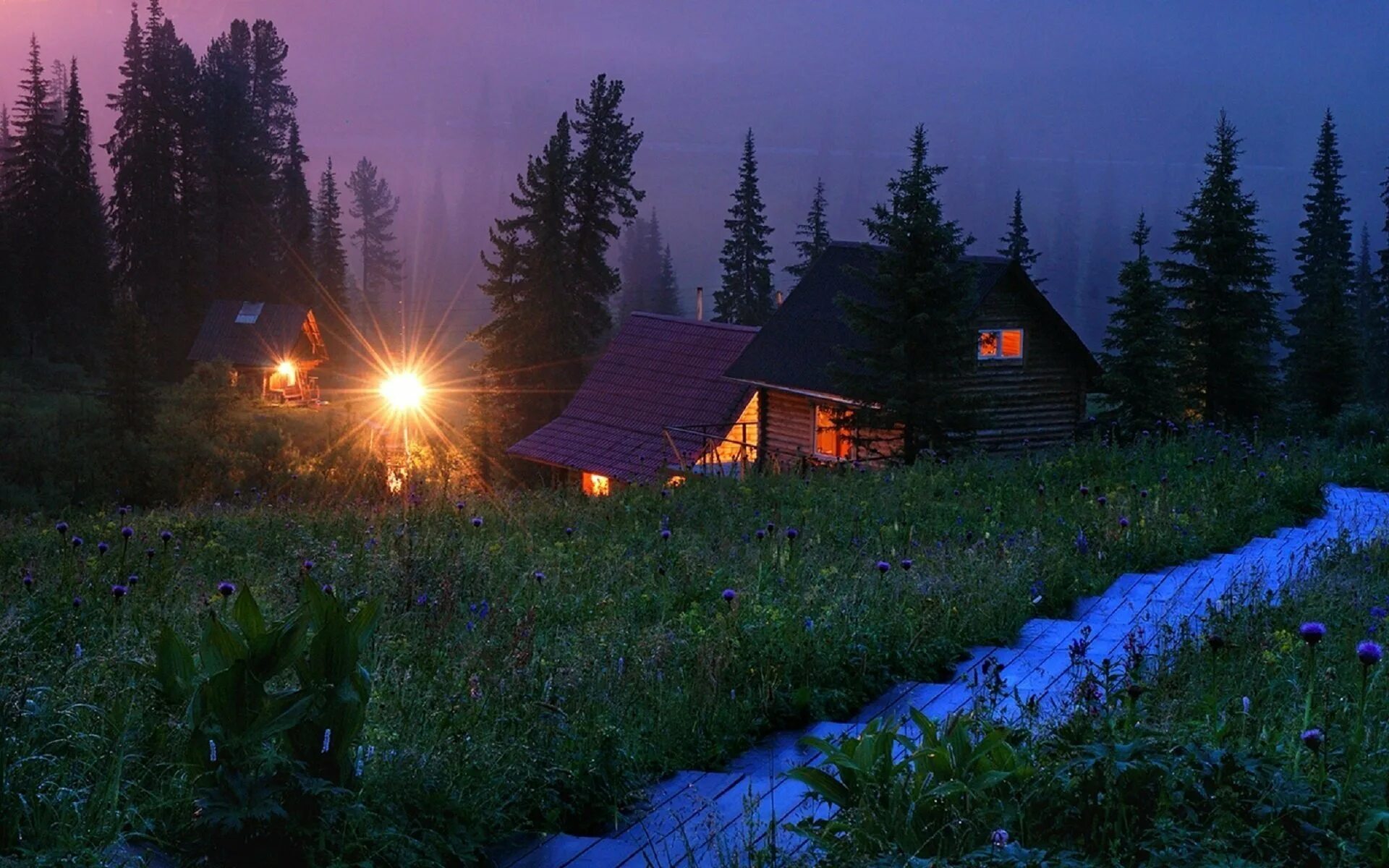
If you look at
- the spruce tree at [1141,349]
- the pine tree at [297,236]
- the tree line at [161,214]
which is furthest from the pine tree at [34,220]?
the spruce tree at [1141,349]

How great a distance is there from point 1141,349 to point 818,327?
7792mm

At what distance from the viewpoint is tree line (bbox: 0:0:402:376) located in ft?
208

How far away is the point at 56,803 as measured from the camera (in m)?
3.39

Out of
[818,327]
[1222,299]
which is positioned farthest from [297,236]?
[1222,299]

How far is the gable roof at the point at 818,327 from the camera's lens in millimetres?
29688

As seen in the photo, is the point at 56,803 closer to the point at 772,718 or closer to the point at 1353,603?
the point at 772,718

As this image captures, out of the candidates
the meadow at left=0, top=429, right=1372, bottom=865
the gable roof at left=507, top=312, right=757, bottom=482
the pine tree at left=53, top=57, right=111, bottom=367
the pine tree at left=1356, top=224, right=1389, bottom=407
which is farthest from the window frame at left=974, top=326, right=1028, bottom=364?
the pine tree at left=53, top=57, right=111, bottom=367

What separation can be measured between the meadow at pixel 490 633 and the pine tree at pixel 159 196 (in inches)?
2375

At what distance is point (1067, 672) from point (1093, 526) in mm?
3464

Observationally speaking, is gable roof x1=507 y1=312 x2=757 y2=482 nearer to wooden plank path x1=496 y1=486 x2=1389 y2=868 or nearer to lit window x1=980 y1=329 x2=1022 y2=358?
lit window x1=980 y1=329 x2=1022 y2=358

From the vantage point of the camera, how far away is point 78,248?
63.9 m

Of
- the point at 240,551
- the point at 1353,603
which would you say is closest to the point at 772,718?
the point at 1353,603

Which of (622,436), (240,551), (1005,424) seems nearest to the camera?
(240,551)

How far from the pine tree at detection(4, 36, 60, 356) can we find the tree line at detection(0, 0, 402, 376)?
7 centimetres
